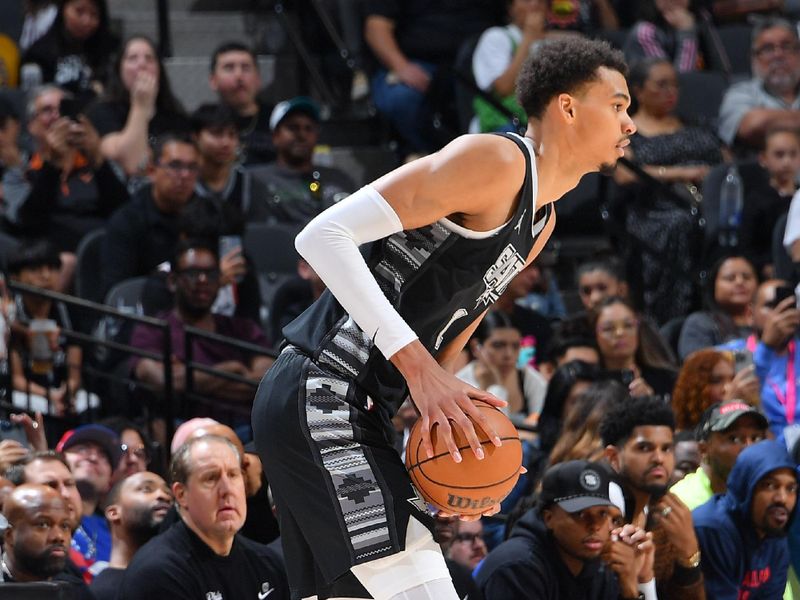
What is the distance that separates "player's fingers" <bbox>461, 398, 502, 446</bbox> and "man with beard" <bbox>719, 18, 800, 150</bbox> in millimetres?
7072

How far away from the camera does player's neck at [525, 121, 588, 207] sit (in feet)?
12.3

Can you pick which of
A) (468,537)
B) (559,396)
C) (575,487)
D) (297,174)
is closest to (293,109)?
(297,174)

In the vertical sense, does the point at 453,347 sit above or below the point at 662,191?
below

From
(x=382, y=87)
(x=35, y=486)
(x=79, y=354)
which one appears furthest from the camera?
(x=382, y=87)

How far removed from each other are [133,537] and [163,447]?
1.55 metres

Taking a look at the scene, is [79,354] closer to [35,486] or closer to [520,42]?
[35,486]

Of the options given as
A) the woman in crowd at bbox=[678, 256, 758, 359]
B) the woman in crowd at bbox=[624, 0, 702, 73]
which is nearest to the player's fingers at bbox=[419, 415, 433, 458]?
the woman in crowd at bbox=[678, 256, 758, 359]

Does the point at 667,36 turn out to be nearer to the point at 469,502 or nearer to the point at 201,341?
the point at 201,341

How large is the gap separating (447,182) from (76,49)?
23.9ft

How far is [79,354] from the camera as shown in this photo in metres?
8.08

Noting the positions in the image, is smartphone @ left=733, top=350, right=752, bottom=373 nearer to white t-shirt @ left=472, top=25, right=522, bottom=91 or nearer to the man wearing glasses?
the man wearing glasses

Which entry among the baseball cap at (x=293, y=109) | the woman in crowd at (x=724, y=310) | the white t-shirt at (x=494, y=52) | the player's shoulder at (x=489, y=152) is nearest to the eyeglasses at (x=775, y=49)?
the white t-shirt at (x=494, y=52)

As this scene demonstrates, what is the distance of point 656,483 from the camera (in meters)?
6.19

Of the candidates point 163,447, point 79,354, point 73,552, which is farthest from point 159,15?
point 73,552
